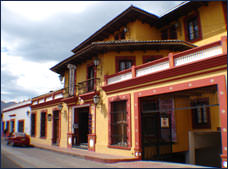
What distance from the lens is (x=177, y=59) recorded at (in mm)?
9820

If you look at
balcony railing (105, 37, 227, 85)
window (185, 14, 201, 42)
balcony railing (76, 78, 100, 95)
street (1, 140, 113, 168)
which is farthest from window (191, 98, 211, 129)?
street (1, 140, 113, 168)

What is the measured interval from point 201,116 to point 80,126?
9709mm

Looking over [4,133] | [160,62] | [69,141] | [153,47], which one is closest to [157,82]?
[160,62]

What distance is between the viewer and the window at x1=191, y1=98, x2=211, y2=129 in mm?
14734

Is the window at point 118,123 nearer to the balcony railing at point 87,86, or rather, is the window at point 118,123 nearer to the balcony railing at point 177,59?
the balcony railing at point 177,59

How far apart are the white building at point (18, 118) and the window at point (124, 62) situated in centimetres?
1720

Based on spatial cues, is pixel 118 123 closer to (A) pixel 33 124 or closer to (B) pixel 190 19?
(B) pixel 190 19

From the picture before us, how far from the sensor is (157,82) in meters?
10.5

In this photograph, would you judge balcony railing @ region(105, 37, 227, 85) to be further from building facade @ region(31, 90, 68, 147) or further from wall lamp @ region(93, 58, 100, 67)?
building facade @ region(31, 90, 68, 147)

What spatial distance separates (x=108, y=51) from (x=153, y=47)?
10.3ft

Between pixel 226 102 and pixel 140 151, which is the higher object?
pixel 226 102

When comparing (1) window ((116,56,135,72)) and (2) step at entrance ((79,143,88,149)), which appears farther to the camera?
(2) step at entrance ((79,143,88,149))

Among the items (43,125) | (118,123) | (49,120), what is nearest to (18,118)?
(43,125)

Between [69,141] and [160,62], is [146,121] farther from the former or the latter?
[69,141]
